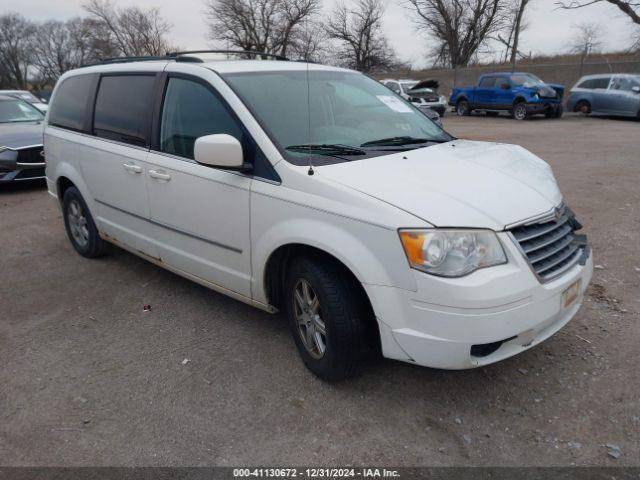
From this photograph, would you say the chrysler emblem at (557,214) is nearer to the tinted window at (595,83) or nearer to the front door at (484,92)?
the tinted window at (595,83)

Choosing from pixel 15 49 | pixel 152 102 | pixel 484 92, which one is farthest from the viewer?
pixel 15 49

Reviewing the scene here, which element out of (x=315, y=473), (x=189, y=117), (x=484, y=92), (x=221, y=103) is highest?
(x=484, y=92)

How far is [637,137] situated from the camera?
13.8 metres

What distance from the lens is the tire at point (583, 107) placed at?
20234mm

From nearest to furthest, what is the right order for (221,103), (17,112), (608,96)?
(221,103), (17,112), (608,96)

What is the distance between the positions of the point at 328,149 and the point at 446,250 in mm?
1083

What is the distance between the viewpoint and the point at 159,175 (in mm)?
3705

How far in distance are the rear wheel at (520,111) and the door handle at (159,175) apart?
19.3m

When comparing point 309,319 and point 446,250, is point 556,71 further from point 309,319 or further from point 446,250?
point 446,250

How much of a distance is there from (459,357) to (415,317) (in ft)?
0.93

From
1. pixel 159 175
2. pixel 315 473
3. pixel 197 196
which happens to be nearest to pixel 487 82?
pixel 159 175

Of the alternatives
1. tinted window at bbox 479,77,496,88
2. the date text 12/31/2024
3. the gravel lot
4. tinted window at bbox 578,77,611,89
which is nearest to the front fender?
the gravel lot

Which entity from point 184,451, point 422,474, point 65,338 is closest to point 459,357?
point 422,474

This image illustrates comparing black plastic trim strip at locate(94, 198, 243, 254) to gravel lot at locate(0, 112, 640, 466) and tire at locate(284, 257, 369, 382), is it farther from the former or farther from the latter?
gravel lot at locate(0, 112, 640, 466)
